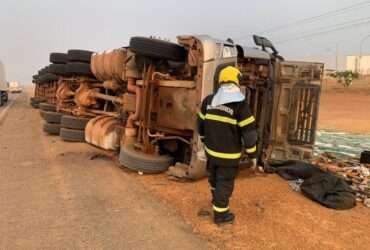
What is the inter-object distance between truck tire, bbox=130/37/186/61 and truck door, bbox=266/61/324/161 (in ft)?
5.73

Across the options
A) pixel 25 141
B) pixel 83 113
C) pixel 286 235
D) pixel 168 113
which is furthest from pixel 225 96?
pixel 25 141

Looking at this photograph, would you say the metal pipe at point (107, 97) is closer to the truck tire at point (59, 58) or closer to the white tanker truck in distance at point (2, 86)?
the truck tire at point (59, 58)

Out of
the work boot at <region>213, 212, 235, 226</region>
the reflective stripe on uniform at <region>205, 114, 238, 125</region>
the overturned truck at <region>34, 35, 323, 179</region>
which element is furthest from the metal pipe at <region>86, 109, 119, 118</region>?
the work boot at <region>213, 212, 235, 226</region>

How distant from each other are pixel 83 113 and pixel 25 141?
202 centimetres

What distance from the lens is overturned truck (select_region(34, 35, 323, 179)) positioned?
20.0 ft

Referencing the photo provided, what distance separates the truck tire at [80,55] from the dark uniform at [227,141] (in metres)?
6.58

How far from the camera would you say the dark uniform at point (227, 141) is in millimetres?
4301

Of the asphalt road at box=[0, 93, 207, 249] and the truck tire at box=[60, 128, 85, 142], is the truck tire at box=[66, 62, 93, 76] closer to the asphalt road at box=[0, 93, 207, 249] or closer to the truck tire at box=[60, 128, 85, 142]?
the truck tire at box=[60, 128, 85, 142]

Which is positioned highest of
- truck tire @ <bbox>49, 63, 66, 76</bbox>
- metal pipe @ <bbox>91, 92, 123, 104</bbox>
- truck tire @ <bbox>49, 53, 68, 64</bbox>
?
truck tire @ <bbox>49, 53, 68, 64</bbox>

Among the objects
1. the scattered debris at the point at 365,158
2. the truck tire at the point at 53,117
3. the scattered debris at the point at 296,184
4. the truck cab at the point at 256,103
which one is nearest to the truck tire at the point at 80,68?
the truck tire at the point at 53,117

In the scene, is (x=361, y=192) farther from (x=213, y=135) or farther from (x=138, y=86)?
(x=138, y=86)

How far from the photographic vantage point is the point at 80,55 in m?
10.3

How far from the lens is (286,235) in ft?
13.4

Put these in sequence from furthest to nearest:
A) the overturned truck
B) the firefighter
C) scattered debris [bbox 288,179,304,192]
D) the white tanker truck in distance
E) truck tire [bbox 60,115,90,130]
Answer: the white tanker truck in distance
truck tire [bbox 60,115,90,130]
the overturned truck
scattered debris [bbox 288,179,304,192]
the firefighter
